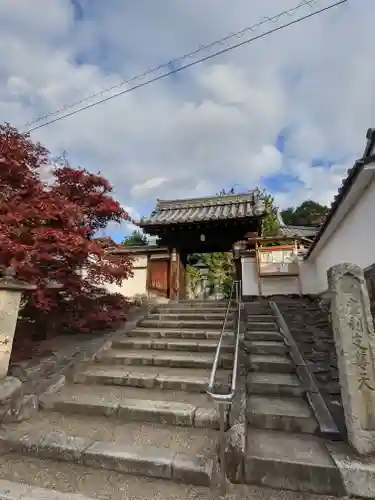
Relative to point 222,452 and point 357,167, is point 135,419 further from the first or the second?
point 357,167

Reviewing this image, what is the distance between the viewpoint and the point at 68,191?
545 cm

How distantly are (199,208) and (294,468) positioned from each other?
1283 centimetres

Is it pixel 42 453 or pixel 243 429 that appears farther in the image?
pixel 42 453

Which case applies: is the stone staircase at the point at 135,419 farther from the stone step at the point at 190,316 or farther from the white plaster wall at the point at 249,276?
the white plaster wall at the point at 249,276

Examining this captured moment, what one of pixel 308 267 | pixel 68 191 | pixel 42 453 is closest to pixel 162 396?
pixel 42 453

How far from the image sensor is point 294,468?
2332 millimetres

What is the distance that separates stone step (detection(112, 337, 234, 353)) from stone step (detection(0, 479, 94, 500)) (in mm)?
3210

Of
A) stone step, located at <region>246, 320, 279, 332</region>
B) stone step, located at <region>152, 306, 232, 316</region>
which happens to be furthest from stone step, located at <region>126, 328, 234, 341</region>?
stone step, located at <region>152, 306, 232, 316</region>

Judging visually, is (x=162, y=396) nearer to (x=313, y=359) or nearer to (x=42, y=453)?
(x=42, y=453)

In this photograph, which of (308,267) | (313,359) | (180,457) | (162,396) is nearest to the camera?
(180,457)

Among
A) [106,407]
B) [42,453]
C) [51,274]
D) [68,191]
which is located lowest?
[42,453]

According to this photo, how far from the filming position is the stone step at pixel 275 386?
354 cm

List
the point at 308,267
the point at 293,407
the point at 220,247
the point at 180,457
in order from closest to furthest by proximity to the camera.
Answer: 1. the point at 180,457
2. the point at 293,407
3. the point at 308,267
4. the point at 220,247

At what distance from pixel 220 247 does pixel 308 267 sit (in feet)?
12.4
